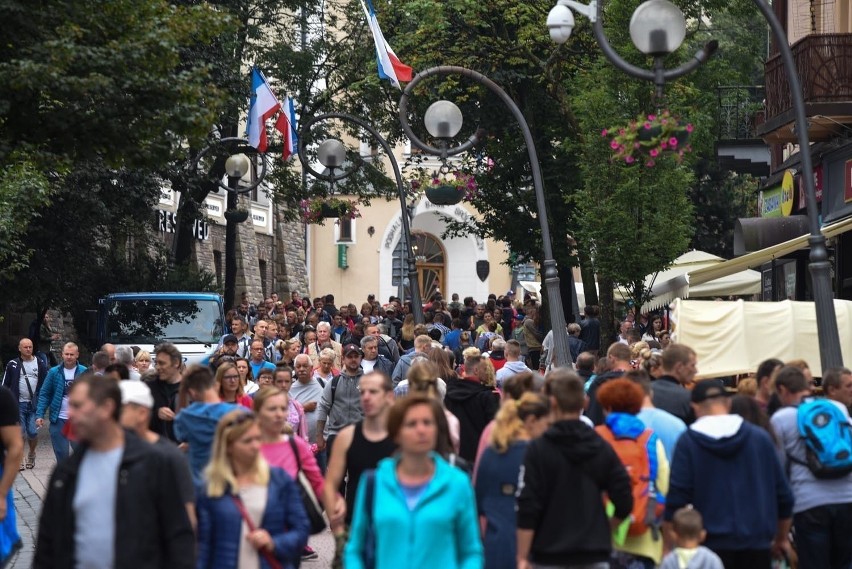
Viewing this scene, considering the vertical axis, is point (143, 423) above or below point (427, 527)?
above

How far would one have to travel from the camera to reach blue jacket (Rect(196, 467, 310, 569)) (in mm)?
7234

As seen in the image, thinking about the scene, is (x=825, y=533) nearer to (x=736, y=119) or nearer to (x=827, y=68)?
(x=827, y=68)

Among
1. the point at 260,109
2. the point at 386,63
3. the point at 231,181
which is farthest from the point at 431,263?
the point at 386,63

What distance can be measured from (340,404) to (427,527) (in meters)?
7.40

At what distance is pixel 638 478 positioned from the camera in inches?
337

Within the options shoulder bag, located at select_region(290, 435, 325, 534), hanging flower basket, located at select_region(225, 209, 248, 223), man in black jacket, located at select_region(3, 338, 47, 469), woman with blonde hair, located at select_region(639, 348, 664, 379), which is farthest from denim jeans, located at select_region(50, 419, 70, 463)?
hanging flower basket, located at select_region(225, 209, 248, 223)

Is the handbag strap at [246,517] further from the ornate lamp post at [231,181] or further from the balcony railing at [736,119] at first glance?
the balcony railing at [736,119]

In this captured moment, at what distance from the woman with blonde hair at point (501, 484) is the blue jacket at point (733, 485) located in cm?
85

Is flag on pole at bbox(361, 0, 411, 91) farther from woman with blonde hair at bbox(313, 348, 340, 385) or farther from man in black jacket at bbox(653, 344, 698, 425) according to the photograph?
man in black jacket at bbox(653, 344, 698, 425)

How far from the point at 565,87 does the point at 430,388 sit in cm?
2148

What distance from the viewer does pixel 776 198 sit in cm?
2866

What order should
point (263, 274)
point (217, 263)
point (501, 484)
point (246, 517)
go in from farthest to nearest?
1. point (263, 274)
2. point (217, 263)
3. point (501, 484)
4. point (246, 517)

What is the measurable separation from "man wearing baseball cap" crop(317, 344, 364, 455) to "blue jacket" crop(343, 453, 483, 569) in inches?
278

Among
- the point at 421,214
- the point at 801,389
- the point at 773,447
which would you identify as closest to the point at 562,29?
the point at 801,389
